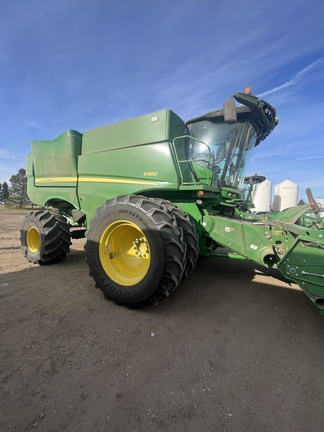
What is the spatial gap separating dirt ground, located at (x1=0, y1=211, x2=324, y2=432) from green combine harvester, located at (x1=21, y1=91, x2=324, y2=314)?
48cm

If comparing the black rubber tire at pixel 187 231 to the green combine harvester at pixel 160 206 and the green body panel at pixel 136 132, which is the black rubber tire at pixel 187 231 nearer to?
the green combine harvester at pixel 160 206

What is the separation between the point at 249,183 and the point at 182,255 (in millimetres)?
4599

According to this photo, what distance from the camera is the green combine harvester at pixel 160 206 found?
271cm

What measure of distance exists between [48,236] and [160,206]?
2.76 metres

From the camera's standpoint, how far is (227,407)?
5.40 ft

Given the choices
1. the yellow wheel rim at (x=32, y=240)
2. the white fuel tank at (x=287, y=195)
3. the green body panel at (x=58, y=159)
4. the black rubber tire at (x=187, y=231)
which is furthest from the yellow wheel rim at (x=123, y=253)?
the white fuel tank at (x=287, y=195)

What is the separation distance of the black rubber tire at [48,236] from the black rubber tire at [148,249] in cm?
164

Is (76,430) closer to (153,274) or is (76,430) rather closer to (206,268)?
(153,274)

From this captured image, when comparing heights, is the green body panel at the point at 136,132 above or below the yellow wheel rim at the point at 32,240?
above

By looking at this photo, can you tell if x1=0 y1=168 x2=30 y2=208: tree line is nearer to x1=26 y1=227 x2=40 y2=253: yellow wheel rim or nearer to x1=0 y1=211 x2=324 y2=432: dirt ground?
x1=26 y1=227 x2=40 y2=253: yellow wheel rim

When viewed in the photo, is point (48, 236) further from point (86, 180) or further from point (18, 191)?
point (18, 191)

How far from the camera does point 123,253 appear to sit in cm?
344

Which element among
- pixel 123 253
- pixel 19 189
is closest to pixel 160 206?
pixel 123 253

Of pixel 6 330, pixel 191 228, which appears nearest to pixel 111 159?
pixel 191 228
